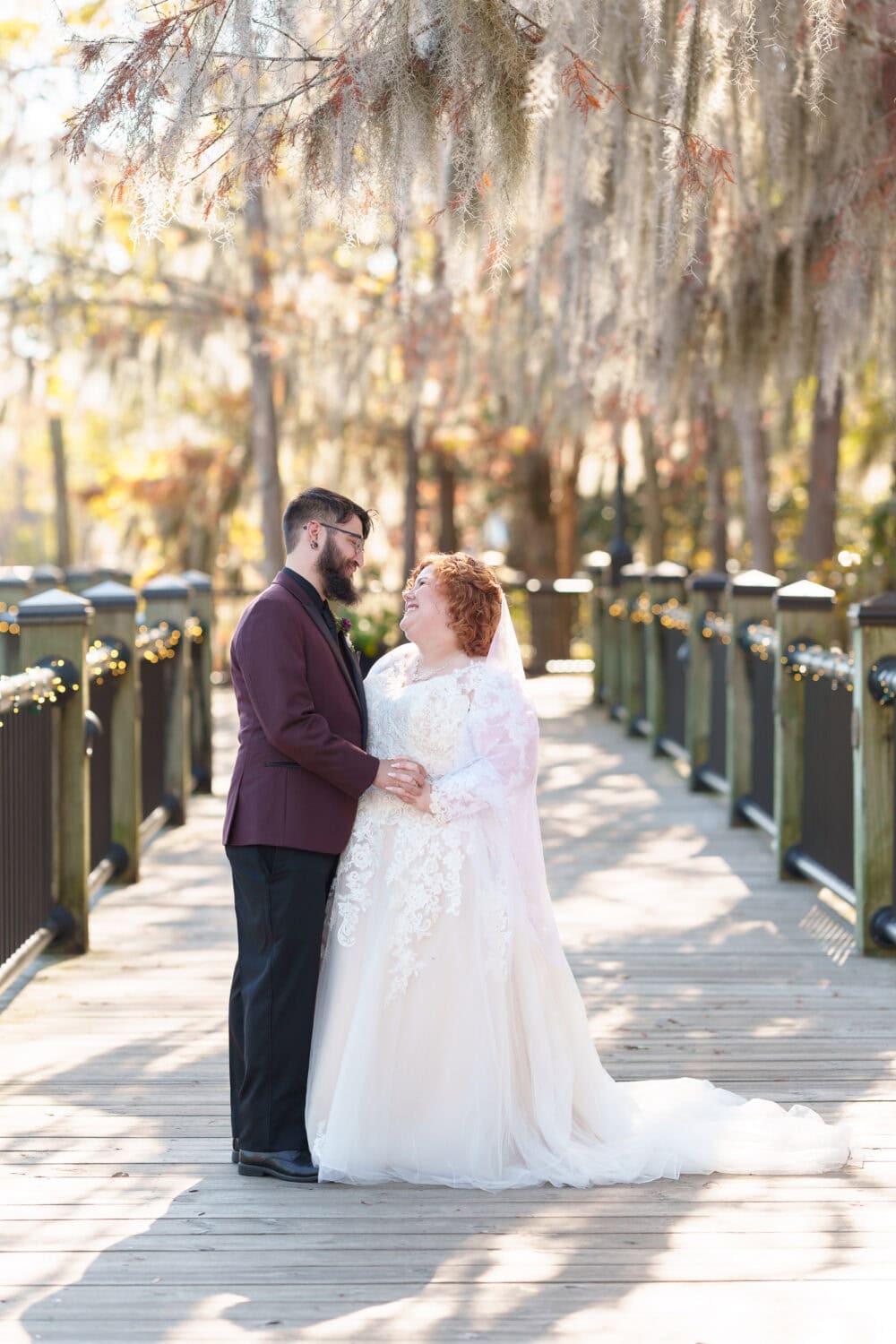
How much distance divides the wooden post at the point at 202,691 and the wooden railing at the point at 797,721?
113 inches

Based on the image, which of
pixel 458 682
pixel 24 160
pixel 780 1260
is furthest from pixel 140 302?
pixel 780 1260

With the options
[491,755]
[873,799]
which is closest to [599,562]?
[873,799]

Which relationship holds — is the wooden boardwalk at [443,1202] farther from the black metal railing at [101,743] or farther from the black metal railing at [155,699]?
the black metal railing at [155,699]

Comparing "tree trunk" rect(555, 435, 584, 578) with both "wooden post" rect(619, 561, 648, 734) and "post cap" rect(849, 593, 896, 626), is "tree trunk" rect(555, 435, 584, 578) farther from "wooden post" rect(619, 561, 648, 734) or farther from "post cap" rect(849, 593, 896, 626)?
"post cap" rect(849, 593, 896, 626)

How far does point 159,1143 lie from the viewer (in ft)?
13.5

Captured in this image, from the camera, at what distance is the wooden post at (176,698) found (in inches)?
352

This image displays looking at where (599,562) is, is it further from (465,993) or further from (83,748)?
(465,993)

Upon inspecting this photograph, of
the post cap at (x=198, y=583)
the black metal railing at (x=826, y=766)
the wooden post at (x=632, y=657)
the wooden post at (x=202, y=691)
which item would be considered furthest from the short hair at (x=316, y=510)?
the wooden post at (x=632, y=657)

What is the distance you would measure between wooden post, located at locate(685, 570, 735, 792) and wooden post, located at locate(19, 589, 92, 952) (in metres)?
4.78

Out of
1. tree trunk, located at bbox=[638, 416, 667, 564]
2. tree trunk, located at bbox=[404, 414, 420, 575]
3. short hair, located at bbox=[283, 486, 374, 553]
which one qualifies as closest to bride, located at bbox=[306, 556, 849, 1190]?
short hair, located at bbox=[283, 486, 374, 553]

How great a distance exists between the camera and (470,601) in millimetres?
4066

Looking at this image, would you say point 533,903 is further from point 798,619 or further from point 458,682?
point 798,619

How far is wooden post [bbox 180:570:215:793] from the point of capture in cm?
1002

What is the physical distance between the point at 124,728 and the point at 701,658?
13.0ft
